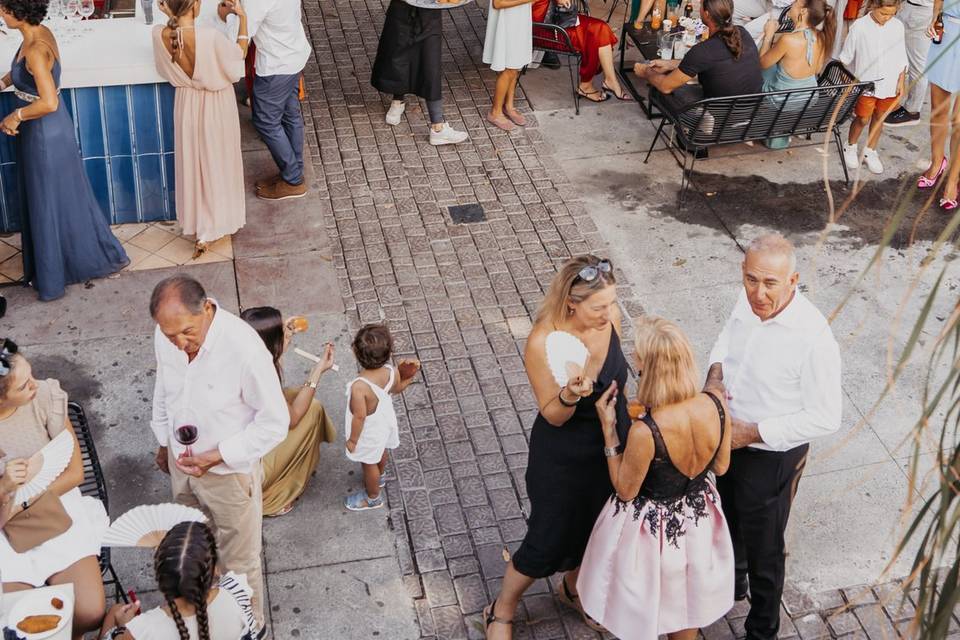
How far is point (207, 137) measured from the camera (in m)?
7.12

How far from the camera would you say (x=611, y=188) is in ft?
27.8

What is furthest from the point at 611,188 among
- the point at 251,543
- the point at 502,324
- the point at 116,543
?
the point at 116,543

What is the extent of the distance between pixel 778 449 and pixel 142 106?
5.04m

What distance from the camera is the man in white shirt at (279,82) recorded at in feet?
24.2

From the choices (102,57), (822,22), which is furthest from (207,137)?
(822,22)

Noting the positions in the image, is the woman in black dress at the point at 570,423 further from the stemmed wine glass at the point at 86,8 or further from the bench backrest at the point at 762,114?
Result: the stemmed wine glass at the point at 86,8

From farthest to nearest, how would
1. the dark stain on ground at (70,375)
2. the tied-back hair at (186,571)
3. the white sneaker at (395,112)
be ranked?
1. the white sneaker at (395,112)
2. the dark stain on ground at (70,375)
3. the tied-back hair at (186,571)

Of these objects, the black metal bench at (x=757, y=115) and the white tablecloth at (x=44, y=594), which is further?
the black metal bench at (x=757, y=115)

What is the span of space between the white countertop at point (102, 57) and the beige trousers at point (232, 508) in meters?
3.49

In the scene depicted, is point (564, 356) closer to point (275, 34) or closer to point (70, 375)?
point (70, 375)

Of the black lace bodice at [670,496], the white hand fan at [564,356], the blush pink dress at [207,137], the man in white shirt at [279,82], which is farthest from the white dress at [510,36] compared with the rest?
the black lace bodice at [670,496]

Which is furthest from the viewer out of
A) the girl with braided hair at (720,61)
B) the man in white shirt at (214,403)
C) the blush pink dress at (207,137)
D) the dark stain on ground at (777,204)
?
the dark stain on ground at (777,204)

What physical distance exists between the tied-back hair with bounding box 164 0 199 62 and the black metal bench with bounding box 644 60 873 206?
3663mm

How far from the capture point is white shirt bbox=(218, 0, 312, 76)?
7316mm
